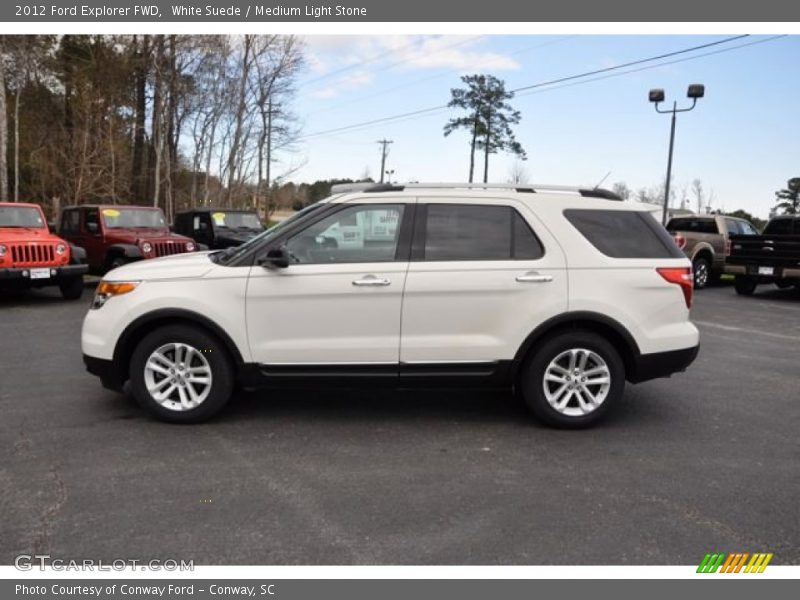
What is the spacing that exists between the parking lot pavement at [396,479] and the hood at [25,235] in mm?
5489

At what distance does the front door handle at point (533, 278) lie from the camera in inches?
187

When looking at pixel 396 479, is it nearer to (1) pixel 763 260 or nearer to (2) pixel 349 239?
(2) pixel 349 239

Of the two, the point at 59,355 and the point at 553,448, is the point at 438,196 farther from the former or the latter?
the point at 59,355

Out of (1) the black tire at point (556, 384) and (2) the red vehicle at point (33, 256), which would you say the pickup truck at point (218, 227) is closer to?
(2) the red vehicle at point (33, 256)

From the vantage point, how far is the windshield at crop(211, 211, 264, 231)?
1566cm

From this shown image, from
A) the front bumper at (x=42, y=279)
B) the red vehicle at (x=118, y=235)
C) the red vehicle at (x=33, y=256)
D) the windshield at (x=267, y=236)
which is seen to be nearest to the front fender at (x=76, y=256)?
the red vehicle at (x=33, y=256)

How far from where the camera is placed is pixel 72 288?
11.6 m

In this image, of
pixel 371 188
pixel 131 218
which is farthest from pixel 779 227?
pixel 131 218

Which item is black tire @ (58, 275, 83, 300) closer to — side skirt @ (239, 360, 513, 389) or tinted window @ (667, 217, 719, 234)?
side skirt @ (239, 360, 513, 389)

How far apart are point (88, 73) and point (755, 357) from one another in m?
31.2

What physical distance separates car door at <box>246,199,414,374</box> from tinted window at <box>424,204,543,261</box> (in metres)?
0.22

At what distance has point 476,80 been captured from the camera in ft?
122

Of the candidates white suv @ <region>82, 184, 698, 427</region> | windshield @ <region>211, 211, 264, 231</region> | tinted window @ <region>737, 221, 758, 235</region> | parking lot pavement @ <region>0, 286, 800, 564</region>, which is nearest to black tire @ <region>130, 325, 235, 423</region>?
white suv @ <region>82, 184, 698, 427</region>

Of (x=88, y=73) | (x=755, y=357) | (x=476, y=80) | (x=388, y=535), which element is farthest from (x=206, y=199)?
(x=388, y=535)
